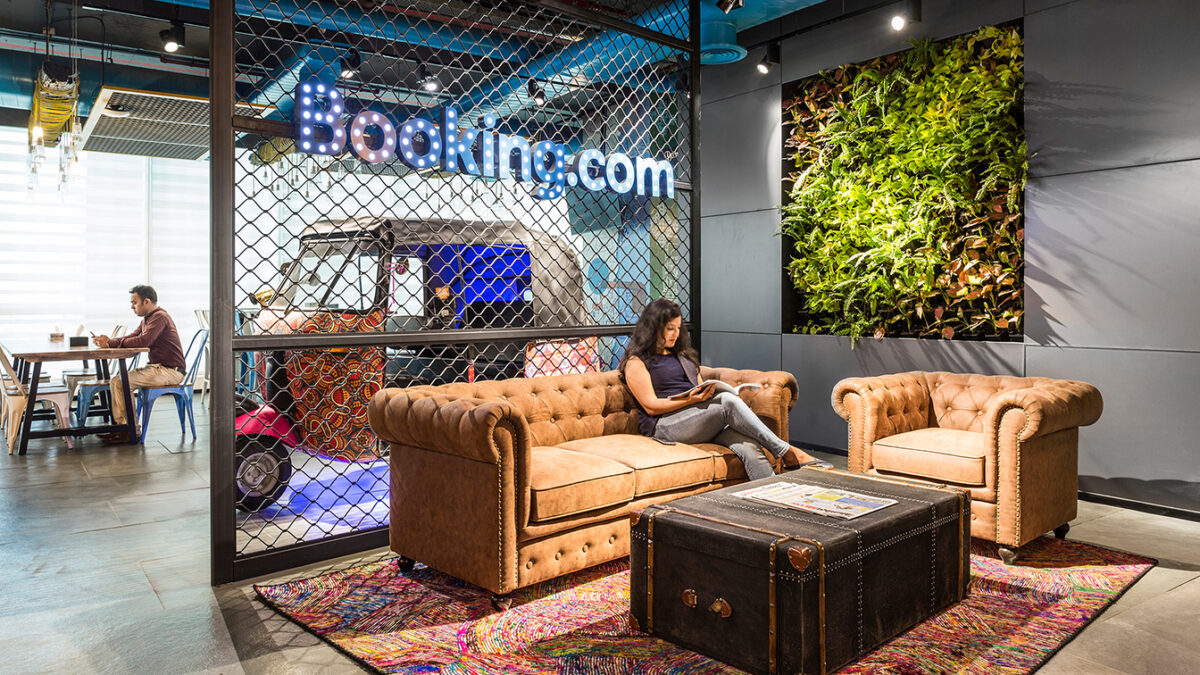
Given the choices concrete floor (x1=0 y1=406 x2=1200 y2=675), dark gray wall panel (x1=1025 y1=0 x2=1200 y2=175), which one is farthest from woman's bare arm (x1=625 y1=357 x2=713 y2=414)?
dark gray wall panel (x1=1025 y1=0 x2=1200 y2=175)

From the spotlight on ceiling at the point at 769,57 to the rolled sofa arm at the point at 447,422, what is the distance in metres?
4.23

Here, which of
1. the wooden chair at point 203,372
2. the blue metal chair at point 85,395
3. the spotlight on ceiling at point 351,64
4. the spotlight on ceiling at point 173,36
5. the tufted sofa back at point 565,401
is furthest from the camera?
the wooden chair at point 203,372

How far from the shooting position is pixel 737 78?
6.86 metres

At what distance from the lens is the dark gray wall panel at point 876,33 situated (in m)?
5.25

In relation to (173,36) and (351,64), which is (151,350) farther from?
(351,64)

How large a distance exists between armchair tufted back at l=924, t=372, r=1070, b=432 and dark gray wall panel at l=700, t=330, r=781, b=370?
193cm

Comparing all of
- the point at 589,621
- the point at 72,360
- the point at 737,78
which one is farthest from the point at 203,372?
the point at 589,621

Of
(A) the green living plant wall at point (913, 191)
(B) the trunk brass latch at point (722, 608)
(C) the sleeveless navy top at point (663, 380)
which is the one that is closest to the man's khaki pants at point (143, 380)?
(C) the sleeveless navy top at point (663, 380)

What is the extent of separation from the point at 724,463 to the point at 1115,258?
108 inches

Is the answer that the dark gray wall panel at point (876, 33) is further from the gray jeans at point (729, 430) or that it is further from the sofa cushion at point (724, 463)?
the sofa cushion at point (724, 463)

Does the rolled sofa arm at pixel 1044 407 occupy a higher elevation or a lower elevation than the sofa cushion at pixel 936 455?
higher

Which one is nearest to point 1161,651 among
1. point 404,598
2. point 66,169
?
point 404,598

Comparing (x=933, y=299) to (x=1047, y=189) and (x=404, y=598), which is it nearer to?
(x=1047, y=189)

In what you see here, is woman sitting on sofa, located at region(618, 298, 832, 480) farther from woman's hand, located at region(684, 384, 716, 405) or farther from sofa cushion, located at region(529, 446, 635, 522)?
sofa cushion, located at region(529, 446, 635, 522)
